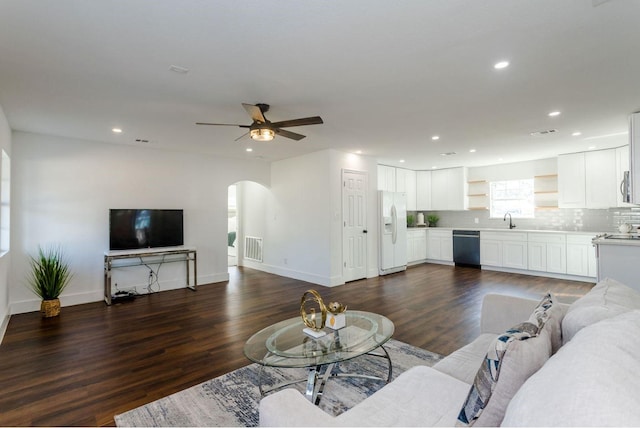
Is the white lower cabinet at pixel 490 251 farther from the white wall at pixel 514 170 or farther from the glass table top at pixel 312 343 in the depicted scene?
the glass table top at pixel 312 343

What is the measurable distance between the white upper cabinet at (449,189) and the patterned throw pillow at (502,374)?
7.48 m

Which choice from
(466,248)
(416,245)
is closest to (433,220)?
(416,245)

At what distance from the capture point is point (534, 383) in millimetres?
853

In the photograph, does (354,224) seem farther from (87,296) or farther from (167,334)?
(87,296)

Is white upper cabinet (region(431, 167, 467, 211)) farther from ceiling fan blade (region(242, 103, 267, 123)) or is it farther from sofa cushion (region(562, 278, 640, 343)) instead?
sofa cushion (region(562, 278, 640, 343))

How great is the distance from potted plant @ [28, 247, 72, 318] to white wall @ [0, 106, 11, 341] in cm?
30

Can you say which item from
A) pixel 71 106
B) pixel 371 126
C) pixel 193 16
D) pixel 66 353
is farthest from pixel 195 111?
pixel 66 353

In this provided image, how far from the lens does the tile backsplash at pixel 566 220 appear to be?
20.0 feet

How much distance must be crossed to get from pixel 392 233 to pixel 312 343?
192 inches

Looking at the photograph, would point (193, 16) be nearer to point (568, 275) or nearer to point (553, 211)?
point (568, 275)

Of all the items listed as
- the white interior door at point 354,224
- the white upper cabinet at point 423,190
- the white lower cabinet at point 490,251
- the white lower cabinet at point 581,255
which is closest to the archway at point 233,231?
the white interior door at point 354,224

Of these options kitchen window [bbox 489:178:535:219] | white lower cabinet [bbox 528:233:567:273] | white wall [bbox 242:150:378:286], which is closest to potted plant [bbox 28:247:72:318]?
white wall [bbox 242:150:378:286]

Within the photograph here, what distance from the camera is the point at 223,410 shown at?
2.11m

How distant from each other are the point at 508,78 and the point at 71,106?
4.53m
